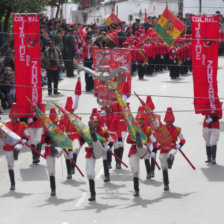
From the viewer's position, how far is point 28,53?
22688mm

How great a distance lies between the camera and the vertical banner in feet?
71.1

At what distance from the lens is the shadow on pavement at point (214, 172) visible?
1861 cm

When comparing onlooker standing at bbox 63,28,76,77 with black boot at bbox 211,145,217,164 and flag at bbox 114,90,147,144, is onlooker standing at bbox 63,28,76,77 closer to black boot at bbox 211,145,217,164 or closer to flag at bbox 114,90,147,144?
black boot at bbox 211,145,217,164

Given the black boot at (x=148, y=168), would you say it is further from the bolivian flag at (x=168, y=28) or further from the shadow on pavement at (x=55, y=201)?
the bolivian flag at (x=168, y=28)

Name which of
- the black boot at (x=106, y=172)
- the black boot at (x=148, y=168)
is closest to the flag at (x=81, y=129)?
the black boot at (x=106, y=172)

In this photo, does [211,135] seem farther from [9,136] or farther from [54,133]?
[9,136]

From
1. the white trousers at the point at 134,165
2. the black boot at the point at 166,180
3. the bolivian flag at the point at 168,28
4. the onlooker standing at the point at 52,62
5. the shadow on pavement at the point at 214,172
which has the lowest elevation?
the shadow on pavement at the point at 214,172

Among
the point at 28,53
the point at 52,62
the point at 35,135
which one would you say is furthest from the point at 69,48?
the point at 35,135

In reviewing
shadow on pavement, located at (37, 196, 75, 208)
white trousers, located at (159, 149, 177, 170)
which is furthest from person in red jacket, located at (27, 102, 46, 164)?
white trousers, located at (159, 149, 177, 170)

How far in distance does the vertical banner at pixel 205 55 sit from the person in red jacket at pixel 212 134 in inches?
50.9

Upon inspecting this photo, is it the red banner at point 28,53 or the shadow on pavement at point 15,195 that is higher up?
the red banner at point 28,53

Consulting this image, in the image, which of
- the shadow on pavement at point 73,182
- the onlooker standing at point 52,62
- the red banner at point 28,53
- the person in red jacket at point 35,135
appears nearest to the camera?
the shadow on pavement at point 73,182

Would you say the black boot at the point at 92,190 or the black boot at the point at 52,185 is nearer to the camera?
the black boot at the point at 92,190

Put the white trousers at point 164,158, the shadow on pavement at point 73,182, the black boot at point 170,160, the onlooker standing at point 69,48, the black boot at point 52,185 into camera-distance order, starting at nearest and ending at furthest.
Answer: the black boot at point 52,185, the black boot at point 170,160, the white trousers at point 164,158, the shadow on pavement at point 73,182, the onlooker standing at point 69,48
